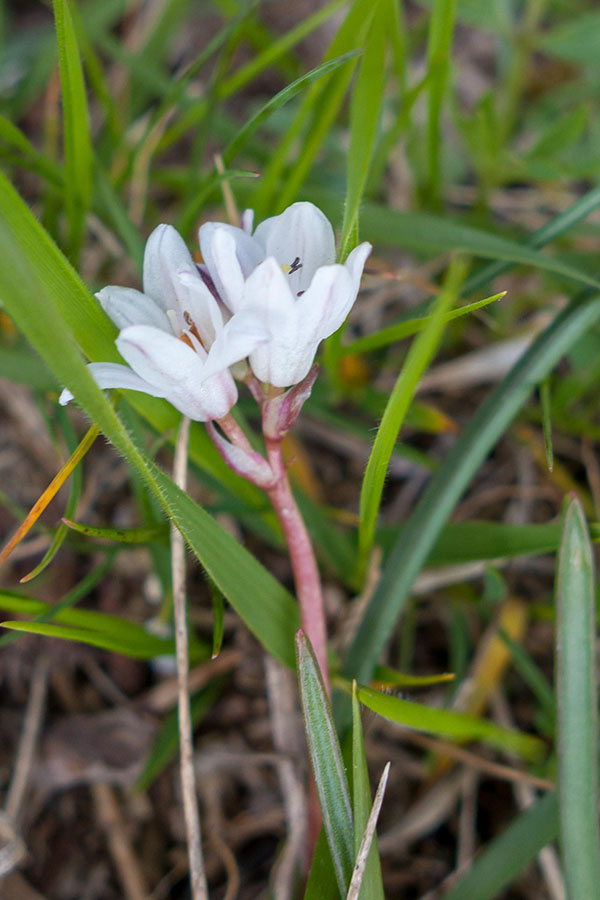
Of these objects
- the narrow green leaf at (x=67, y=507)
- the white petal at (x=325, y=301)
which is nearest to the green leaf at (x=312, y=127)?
the white petal at (x=325, y=301)

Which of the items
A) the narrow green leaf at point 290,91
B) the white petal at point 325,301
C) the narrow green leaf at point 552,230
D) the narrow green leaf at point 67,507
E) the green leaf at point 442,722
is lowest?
the green leaf at point 442,722

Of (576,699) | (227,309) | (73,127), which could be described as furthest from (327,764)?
(73,127)

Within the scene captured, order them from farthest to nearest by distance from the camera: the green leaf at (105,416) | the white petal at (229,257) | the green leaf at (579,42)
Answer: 1. the green leaf at (579,42)
2. the white petal at (229,257)
3. the green leaf at (105,416)

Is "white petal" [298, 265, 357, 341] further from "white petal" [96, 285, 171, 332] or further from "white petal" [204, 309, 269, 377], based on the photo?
"white petal" [96, 285, 171, 332]

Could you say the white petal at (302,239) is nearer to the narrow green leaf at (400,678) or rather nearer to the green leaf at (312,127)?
the green leaf at (312,127)

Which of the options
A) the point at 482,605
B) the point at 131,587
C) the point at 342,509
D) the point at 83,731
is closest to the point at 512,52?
the point at 342,509

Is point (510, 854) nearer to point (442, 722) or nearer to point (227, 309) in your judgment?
point (442, 722)

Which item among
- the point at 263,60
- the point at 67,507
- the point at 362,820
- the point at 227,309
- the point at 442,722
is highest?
the point at 263,60

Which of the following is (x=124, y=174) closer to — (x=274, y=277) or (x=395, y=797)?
(x=274, y=277)
